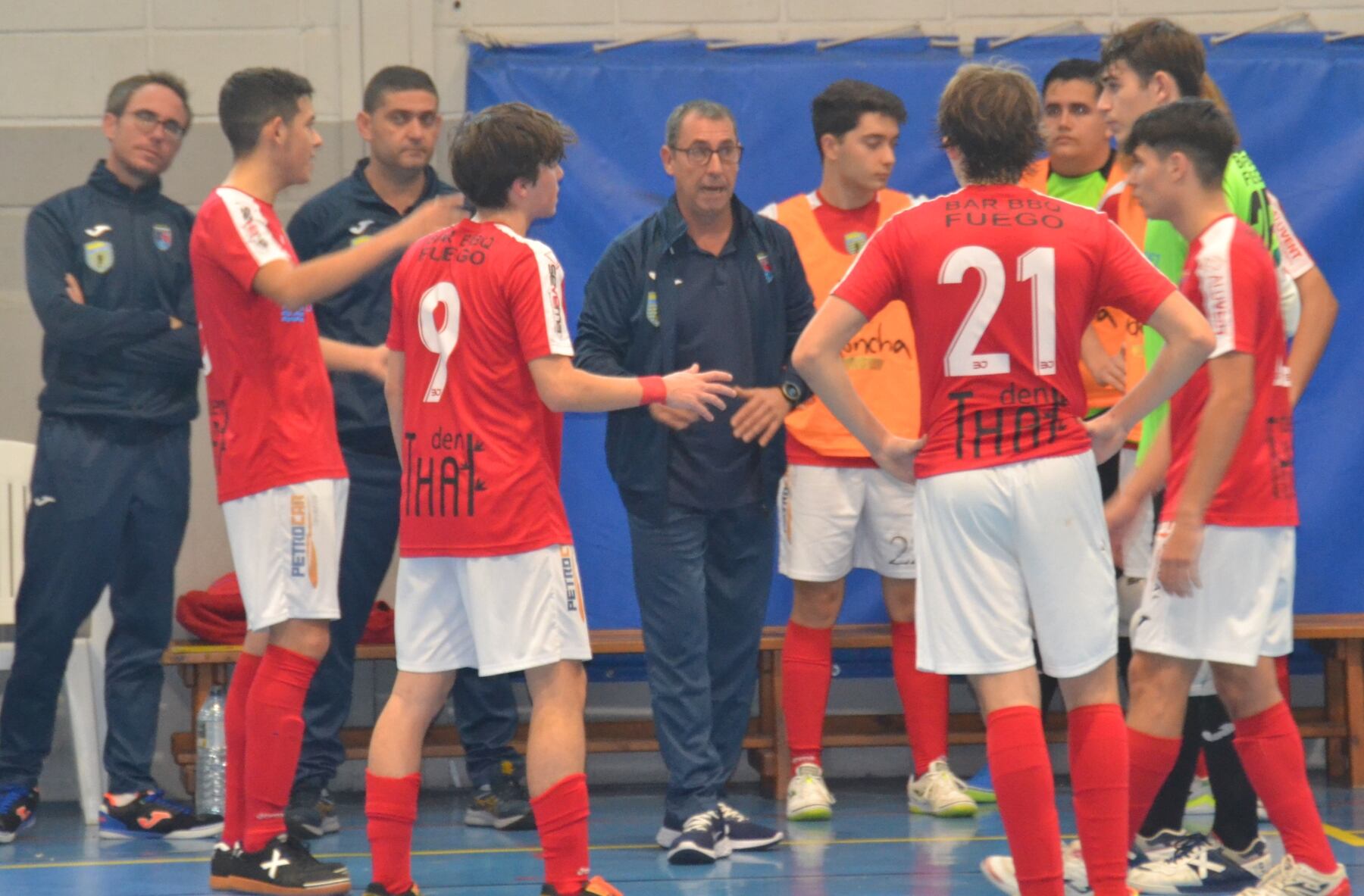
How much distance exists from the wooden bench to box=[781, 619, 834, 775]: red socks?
0.77ft

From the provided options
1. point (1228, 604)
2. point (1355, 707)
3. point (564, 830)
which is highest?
point (1228, 604)

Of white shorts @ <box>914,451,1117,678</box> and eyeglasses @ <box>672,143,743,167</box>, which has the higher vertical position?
eyeglasses @ <box>672,143,743,167</box>

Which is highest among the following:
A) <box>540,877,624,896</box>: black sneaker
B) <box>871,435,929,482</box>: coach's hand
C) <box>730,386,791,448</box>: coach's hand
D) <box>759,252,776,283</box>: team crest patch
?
<box>759,252,776,283</box>: team crest patch

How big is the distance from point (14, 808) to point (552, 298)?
8.65 ft

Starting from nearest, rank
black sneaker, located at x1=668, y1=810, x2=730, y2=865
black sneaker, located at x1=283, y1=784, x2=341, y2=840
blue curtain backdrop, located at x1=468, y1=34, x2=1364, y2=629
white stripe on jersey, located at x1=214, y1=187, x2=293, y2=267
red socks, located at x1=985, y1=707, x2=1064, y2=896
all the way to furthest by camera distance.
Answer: red socks, located at x1=985, y1=707, x2=1064, y2=896 < white stripe on jersey, located at x1=214, y1=187, x2=293, y2=267 < black sneaker, located at x1=668, y1=810, x2=730, y2=865 < black sneaker, located at x1=283, y1=784, x2=341, y2=840 < blue curtain backdrop, located at x1=468, y1=34, x2=1364, y2=629

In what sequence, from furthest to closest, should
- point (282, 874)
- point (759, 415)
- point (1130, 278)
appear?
point (759, 415) → point (282, 874) → point (1130, 278)

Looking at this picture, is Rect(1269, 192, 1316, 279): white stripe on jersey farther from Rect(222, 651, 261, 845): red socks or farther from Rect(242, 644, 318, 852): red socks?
Rect(222, 651, 261, 845): red socks

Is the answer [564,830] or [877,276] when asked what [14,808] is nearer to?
[564,830]

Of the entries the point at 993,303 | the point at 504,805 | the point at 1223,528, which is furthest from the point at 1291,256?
the point at 504,805

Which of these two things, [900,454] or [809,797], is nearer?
[900,454]

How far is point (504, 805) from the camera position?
16.6 feet

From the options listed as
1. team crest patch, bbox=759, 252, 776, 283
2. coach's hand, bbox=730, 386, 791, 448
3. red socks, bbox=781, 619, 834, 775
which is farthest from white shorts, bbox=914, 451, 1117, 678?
red socks, bbox=781, 619, 834, 775

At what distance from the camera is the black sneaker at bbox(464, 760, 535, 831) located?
5.03 m

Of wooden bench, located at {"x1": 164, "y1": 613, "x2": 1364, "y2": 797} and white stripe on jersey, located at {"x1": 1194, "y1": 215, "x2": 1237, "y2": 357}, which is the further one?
wooden bench, located at {"x1": 164, "y1": 613, "x2": 1364, "y2": 797}
